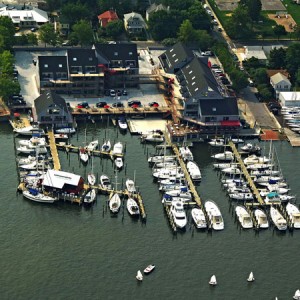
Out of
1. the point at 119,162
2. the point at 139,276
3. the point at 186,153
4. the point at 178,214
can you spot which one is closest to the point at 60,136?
the point at 119,162

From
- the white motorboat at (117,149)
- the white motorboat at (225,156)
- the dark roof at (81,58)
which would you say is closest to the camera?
the white motorboat at (117,149)

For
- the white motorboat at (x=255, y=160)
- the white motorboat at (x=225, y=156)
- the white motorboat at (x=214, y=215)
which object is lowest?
the white motorboat at (x=225, y=156)

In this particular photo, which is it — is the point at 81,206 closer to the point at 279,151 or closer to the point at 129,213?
the point at 129,213

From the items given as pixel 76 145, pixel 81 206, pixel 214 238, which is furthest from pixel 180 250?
pixel 76 145

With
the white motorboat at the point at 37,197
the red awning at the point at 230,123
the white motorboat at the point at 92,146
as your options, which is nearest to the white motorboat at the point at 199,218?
the white motorboat at the point at 37,197

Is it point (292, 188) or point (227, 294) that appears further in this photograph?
point (292, 188)

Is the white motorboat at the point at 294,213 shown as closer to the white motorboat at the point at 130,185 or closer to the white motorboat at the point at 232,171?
the white motorboat at the point at 232,171
